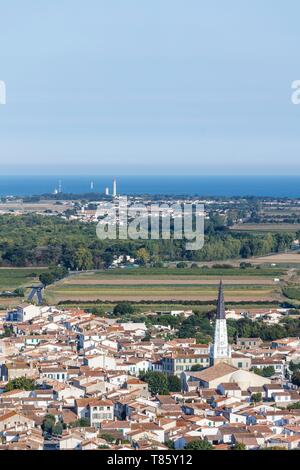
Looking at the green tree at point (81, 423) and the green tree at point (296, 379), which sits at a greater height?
the green tree at point (81, 423)

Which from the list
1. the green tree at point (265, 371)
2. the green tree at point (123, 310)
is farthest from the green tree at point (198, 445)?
the green tree at point (123, 310)

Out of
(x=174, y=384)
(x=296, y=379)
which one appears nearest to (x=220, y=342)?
(x=174, y=384)

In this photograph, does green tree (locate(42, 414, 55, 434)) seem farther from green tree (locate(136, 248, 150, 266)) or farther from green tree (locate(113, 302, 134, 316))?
green tree (locate(136, 248, 150, 266))

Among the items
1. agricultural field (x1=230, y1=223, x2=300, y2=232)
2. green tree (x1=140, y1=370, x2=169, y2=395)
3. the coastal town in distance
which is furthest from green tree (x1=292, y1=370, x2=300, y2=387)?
agricultural field (x1=230, y1=223, x2=300, y2=232)

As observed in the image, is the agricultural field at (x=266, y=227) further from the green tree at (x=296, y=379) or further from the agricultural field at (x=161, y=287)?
the green tree at (x=296, y=379)

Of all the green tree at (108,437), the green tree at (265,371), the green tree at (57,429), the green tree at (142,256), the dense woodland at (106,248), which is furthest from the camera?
the green tree at (142,256)

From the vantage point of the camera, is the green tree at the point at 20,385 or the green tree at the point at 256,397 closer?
the green tree at the point at 256,397

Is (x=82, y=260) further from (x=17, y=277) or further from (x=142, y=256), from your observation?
(x=17, y=277)
